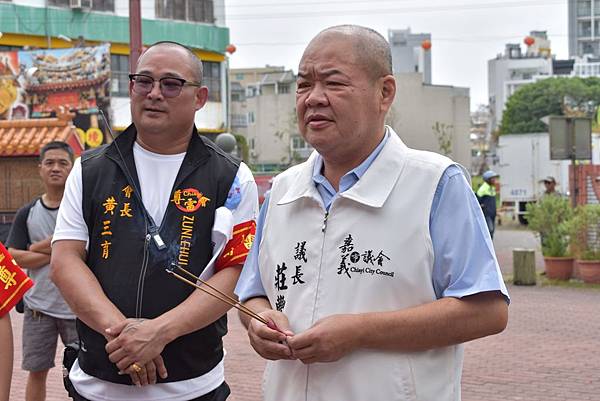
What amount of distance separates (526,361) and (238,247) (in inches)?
258

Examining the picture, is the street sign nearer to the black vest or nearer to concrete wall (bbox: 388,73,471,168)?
the black vest

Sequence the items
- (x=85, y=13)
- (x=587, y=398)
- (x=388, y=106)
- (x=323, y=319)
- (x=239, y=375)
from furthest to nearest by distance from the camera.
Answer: (x=85, y=13) → (x=239, y=375) → (x=587, y=398) → (x=388, y=106) → (x=323, y=319)

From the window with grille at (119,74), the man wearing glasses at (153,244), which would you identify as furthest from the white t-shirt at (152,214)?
the window with grille at (119,74)

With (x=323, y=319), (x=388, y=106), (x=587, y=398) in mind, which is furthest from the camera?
(x=587, y=398)

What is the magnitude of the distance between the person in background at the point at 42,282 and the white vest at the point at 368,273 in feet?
11.6

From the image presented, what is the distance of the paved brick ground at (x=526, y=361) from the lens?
27.2ft

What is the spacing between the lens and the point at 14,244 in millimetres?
6617

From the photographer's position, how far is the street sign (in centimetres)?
1830

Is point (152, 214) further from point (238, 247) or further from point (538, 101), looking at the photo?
point (538, 101)

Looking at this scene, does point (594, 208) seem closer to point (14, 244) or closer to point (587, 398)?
point (587, 398)

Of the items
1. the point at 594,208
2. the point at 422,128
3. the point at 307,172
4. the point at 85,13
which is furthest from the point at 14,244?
the point at 422,128

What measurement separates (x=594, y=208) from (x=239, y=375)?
372 inches

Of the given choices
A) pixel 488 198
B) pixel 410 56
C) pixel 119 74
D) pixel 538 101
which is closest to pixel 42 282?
pixel 488 198

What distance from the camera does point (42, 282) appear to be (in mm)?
6375
